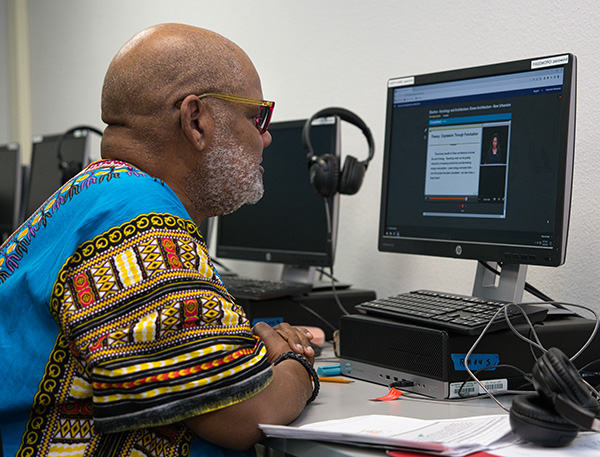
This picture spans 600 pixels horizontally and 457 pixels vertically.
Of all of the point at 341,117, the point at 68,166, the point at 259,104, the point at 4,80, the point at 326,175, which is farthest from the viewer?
the point at 4,80

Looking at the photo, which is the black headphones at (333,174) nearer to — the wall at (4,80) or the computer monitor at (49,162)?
the computer monitor at (49,162)

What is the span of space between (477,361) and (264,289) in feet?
2.19

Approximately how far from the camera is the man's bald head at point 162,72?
1.01 metres

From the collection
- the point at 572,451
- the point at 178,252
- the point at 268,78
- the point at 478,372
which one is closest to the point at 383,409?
the point at 478,372

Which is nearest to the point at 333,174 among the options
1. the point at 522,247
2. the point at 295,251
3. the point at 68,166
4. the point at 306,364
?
the point at 295,251

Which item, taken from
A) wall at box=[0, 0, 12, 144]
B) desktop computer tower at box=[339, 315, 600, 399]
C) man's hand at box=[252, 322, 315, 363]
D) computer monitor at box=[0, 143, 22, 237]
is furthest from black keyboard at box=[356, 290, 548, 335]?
wall at box=[0, 0, 12, 144]

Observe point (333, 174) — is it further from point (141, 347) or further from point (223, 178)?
point (141, 347)

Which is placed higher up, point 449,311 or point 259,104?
point 259,104

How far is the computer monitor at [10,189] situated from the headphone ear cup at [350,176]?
1.82 metres

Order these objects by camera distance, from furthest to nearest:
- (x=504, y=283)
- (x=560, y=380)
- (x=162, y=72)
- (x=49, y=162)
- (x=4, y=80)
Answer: (x=4, y=80), (x=49, y=162), (x=504, y=283), (x=162, y=72), (x=560, y=380)

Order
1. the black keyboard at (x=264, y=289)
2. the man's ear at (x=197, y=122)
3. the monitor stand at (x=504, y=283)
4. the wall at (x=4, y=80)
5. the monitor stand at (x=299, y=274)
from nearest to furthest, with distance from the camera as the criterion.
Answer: the man's ear at (x=197, y=122) < the monitor stand at (x=504, y=283) < the black keyboard at (x=264, y=289) < the monitor stand at (x=299, y=274) < the wall at (x=4, y=80)

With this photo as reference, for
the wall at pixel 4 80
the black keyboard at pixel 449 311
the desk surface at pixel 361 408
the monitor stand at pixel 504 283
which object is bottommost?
the desk surface at pixel 361 408

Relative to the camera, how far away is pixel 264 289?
1.62m

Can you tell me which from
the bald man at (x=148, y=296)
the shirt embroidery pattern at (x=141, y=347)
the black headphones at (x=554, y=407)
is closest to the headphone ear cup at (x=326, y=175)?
the bald man at (x=148, y=296)
